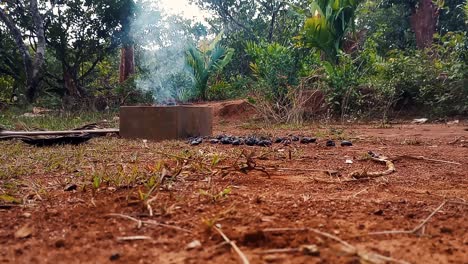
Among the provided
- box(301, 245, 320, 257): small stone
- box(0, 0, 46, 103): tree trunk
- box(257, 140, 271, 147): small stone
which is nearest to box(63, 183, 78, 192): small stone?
box(301, 245, 320, 257): small stone

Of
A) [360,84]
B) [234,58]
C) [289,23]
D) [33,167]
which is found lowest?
[33,167]

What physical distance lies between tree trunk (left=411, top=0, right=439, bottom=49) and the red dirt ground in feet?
36.7

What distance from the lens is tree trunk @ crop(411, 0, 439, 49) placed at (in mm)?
11883

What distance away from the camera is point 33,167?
2.59m

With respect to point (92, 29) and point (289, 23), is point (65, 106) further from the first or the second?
point (289, 23)

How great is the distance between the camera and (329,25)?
365 inches

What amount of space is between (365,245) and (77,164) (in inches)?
82.6

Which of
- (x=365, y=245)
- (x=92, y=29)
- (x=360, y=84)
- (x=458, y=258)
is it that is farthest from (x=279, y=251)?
(x=92, y=29)

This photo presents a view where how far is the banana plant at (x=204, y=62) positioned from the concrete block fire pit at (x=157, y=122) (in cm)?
694

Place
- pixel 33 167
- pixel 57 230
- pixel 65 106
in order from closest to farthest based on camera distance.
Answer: pixel 57 230, pixel 33 167, pixel 65 106

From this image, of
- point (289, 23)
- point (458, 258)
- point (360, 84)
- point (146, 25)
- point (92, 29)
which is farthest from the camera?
point (289, 23)

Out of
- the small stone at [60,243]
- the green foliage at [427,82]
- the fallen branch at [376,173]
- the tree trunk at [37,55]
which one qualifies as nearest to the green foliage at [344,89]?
the green foliage at [427,82]

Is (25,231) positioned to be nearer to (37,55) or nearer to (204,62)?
(37,55)

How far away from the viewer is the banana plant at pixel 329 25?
915 cm
